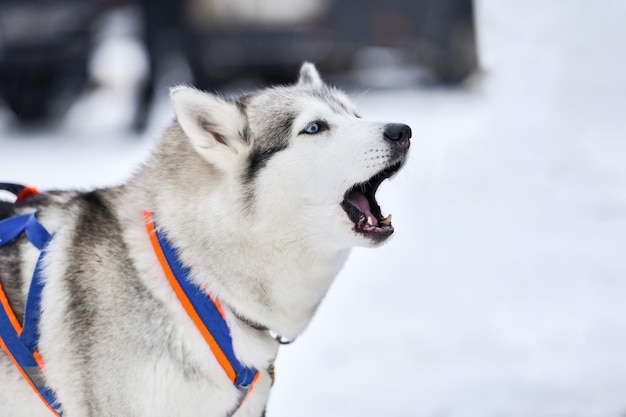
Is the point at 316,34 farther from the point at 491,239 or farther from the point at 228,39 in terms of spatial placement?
the point at 491,239

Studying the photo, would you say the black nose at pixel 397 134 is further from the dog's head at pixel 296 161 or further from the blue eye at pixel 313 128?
the blue eye at pixel 313 128

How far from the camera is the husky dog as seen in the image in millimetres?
2176

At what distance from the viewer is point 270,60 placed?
725 centimetres

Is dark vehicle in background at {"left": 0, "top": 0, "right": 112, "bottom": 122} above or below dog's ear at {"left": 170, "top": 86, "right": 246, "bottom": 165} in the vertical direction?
below

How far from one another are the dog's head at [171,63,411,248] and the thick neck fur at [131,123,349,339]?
0.06 feet

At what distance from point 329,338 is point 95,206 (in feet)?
5.84

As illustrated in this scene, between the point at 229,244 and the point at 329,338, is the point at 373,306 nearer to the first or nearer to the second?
the point at 329,338

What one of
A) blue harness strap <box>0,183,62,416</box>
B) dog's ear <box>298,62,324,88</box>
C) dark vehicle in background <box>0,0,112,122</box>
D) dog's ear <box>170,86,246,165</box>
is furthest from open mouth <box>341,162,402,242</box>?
dark vehicle in background <box>0,0,112,122</box>

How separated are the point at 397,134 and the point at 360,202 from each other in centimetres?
25

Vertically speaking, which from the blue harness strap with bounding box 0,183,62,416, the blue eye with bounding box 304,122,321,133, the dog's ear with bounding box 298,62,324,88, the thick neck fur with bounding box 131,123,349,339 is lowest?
the blue harness strap with bounding box 0,183,62,416

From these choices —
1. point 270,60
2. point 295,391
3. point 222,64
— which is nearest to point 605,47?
point 270,60

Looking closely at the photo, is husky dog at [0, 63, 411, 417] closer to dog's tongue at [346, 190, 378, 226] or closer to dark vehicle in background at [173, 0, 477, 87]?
dog's tongue at [346, 190, 378, 226]

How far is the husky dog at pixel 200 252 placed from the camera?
2176 millimetres

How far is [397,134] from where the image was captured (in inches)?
91.8
